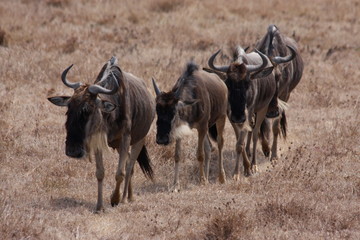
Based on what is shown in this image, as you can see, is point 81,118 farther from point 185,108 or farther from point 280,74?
point 280,74

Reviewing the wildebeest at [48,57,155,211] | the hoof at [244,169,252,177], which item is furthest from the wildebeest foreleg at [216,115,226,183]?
the wildebeest at [48,57,155,211]

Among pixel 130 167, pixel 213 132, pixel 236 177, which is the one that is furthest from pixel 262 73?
pixel 130 167

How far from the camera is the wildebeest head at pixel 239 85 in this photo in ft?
28.9

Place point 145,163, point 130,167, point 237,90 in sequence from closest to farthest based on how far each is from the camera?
1. point 130,167
2. point 145,163
3. point 237,90

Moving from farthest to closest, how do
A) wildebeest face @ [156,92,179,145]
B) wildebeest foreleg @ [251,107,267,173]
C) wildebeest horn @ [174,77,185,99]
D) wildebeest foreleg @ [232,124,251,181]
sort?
wildebeest foreleg @ [251,107,267,173] → wildebeest foreleg @ [232,124,251,181] → wildebeest horn @ [174,77,185,99] → wildebeest face @ [156,92,179,145]

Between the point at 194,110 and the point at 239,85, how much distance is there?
24.9 inches

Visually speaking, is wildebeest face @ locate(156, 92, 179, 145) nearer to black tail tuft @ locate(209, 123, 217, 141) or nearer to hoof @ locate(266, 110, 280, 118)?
black tail tuft @ locate(209, 123, 217, 141)

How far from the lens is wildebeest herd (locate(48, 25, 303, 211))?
7.07 metres

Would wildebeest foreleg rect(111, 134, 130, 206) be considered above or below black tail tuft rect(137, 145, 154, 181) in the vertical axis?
above

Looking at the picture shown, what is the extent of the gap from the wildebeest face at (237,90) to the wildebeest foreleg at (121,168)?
168 cm

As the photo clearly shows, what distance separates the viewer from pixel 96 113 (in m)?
7.09

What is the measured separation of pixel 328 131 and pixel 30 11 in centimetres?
916

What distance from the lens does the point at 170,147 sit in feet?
31.8

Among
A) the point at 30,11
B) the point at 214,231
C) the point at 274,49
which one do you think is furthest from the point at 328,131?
the point at 30,11
